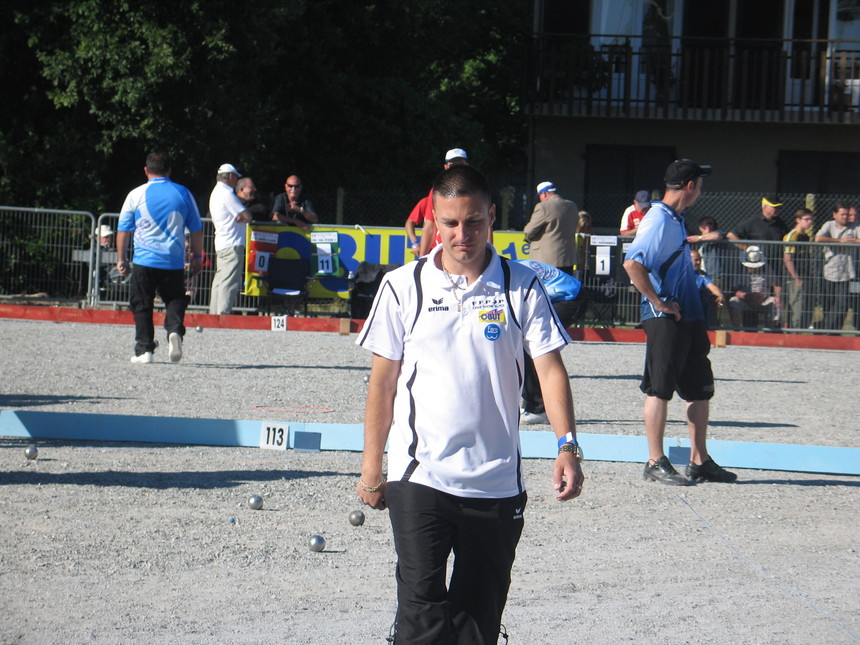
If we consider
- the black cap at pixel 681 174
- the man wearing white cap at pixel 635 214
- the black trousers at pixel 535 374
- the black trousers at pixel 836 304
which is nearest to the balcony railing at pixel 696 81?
the man wearing white cap at pixel 635 214

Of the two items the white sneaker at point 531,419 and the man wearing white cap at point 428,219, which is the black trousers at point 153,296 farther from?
the white sneaker at point 531,419

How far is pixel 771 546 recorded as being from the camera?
6164 mm

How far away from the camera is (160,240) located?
39.4 ft

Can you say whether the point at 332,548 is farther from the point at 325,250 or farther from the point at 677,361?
the point at 325,250

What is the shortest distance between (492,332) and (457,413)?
10.7 inches

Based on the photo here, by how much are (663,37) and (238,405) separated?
59.7ft

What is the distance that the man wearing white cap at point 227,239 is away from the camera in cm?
1650

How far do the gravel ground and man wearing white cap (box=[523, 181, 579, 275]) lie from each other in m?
3.68

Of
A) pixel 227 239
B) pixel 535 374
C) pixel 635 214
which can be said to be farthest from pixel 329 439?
pixel 635 214

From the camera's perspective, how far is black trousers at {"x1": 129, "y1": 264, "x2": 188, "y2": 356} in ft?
39.5

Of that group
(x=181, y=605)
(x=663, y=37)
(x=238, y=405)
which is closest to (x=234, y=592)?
(x=181, y=605)

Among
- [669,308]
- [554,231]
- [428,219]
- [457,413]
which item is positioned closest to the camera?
[457,413]

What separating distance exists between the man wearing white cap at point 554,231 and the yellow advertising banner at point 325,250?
459 cm

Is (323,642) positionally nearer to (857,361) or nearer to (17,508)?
(17,508)
